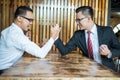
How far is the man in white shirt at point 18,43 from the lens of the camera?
9.38ft

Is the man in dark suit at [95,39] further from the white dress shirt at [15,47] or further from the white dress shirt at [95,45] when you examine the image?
the white dress shirt at [15,47]

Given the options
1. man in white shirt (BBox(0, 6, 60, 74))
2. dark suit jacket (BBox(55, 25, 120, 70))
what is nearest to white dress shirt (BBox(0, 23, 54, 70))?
man in white shirt (BBox(0, 6, 60, 74))

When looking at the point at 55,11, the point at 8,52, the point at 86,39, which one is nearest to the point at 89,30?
the point at 86,39

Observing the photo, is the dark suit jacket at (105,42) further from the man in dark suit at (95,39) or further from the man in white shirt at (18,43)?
the man in white shirt at (18,43)

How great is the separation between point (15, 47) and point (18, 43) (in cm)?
14

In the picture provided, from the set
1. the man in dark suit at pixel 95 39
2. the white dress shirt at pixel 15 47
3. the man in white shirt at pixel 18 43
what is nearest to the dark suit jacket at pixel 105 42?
the man in dark suit at pixel 95 39

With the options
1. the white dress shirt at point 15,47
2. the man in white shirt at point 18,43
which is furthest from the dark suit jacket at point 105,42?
the white dress shirt at point 15,47

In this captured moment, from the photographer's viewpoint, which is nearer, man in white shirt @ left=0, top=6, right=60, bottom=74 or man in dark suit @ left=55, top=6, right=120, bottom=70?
man in white shirt @ left=0, top=6, right=60, bottom=74

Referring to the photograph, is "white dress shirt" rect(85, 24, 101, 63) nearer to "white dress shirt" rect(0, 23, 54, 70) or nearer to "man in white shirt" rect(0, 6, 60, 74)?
"man in white shirt" rect(0, 6, 60, 74)

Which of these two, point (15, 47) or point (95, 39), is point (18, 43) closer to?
point (15, 47)

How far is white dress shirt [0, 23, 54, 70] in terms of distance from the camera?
112 inches

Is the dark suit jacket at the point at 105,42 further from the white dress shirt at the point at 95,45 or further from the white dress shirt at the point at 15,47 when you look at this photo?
the white dress shirt at the point at 15,47

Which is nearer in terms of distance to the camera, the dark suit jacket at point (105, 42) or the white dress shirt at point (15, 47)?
the white dress shirt at point (15, 47)

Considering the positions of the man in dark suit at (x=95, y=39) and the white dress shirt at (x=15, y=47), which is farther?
the man in dark suit at (x=95, y=39)
